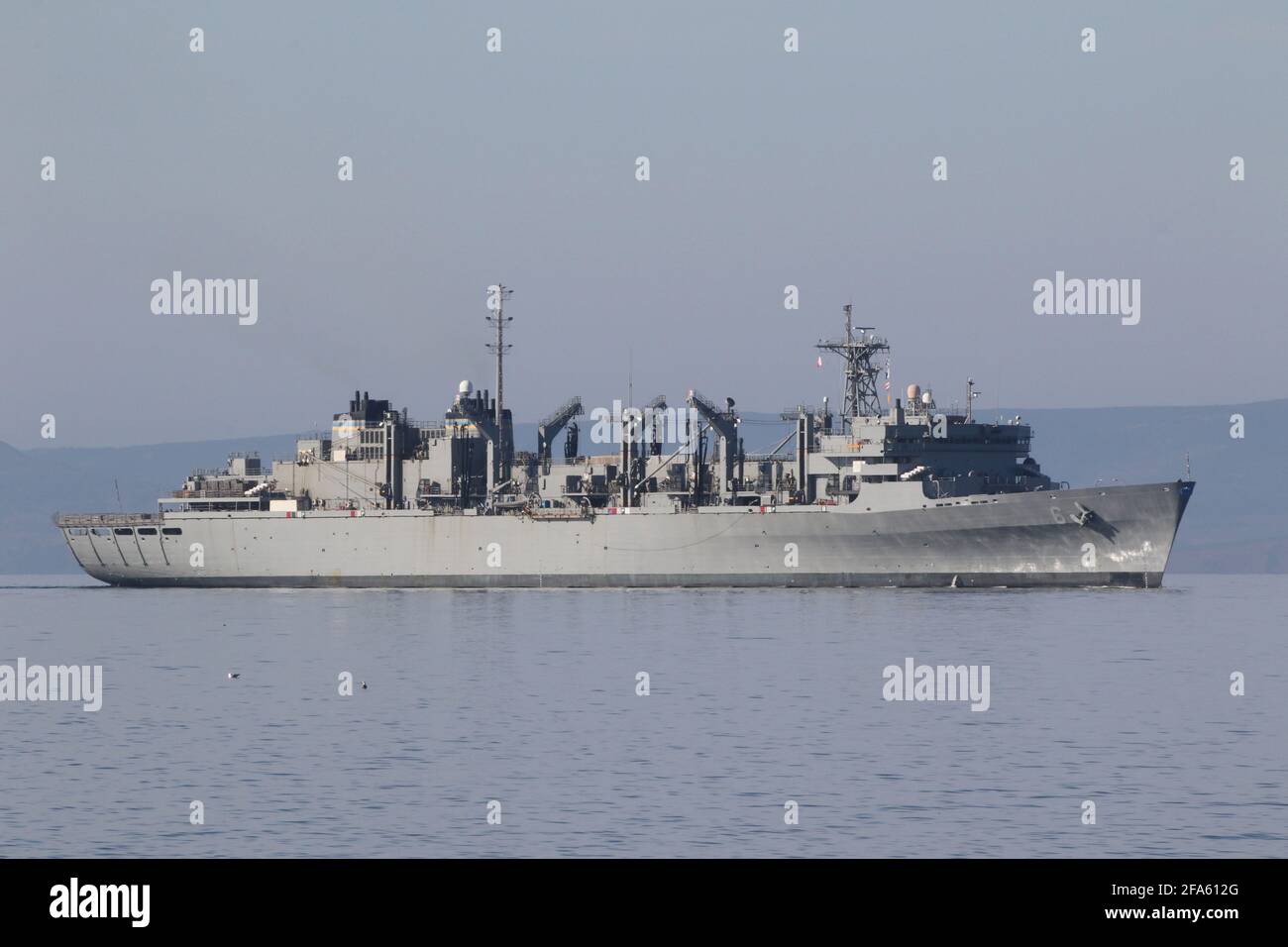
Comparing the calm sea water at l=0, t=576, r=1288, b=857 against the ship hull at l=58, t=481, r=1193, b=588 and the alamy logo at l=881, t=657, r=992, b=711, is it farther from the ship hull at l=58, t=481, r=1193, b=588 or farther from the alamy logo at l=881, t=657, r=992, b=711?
the ship hull at l=58, t=481, r=1193, b=588

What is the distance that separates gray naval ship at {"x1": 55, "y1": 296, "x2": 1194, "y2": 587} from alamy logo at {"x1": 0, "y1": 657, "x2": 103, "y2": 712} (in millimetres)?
33697

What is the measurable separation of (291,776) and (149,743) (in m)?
5.30

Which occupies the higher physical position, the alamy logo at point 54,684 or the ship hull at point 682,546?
the ship hull at point 682,546

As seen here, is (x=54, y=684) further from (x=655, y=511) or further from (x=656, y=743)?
(x=655, y=511)

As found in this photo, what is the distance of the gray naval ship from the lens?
7044 cm

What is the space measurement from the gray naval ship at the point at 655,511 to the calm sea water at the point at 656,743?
11.1 m
